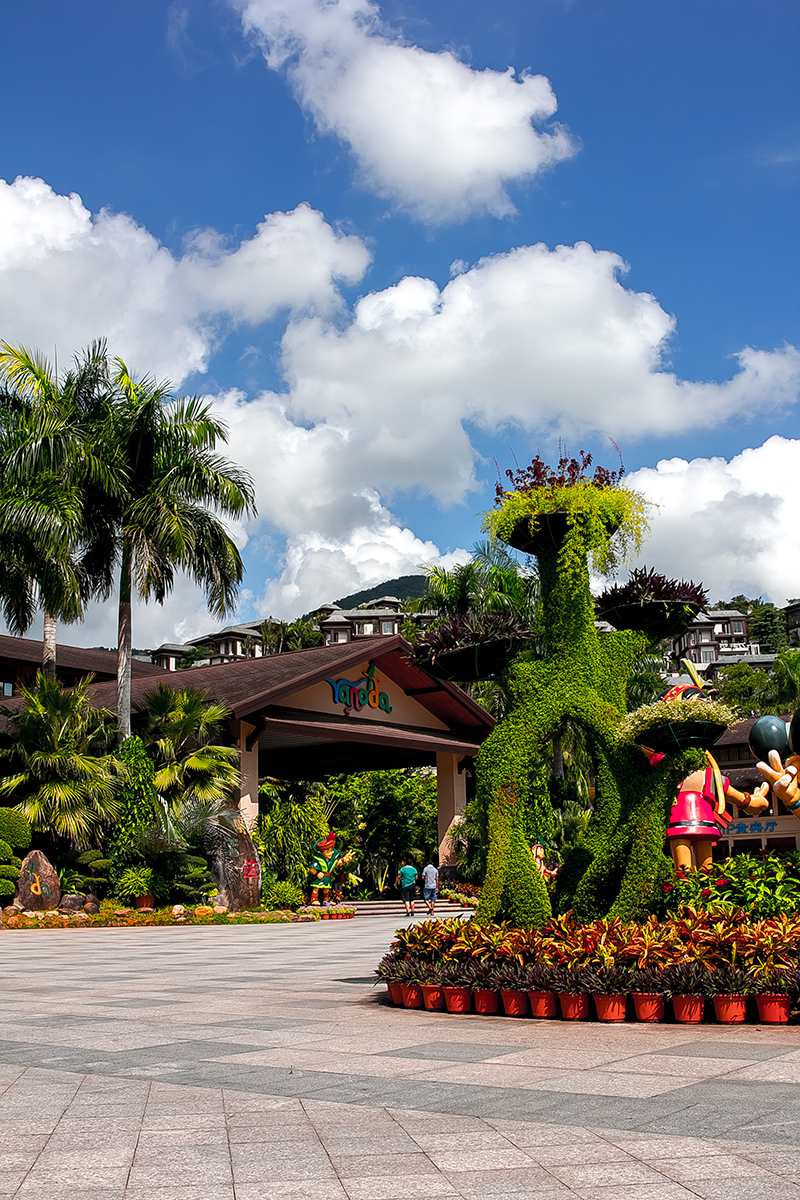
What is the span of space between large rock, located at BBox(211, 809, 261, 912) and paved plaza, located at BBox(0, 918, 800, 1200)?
14208mm

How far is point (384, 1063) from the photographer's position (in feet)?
22.3

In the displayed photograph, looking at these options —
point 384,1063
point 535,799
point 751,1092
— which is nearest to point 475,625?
point 535,799

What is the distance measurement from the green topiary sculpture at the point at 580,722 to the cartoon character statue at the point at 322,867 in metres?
17.1

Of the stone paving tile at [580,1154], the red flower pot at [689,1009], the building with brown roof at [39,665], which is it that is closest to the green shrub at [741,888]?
the red flower pot at [689,1009]

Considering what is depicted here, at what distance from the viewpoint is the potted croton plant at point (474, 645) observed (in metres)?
10.6

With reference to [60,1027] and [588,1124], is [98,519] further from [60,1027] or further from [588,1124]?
[588,1124]

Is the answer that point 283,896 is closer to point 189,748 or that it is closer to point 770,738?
point 189,748

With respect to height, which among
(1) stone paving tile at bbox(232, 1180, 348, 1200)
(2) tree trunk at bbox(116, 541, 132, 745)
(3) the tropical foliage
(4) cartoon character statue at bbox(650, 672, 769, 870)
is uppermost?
(2) tree trunk at bbox(116, 541, 132, 745)

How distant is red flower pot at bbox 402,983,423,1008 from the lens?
30.7 feet

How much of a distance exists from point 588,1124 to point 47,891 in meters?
20.2

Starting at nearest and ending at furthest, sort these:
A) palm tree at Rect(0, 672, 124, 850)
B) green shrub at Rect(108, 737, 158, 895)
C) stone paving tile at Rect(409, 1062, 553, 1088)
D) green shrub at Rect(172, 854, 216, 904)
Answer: stone paving tile at Rect(409, 1062, 553, 1088), palm tree at Rect(0, 672, 124, 850), green shrub at Rect(108, 737, 158, 895), green shrub at Rect(172, 854, 216, 904)

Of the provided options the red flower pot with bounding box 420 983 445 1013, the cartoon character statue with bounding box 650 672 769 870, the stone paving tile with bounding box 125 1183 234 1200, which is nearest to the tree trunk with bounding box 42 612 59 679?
the cartoon character statue with bounding box 650 672 769 870

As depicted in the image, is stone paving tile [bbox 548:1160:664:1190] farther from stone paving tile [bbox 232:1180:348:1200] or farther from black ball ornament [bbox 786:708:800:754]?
black ball ornament [bbox 786:708:800:754]

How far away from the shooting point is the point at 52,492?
24.7m
